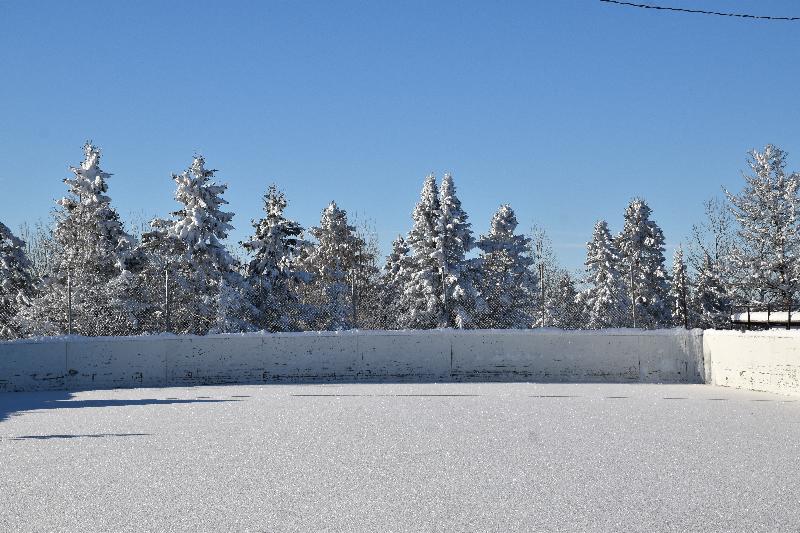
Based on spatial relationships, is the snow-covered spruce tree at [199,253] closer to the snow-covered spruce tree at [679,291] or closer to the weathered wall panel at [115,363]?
the weathered wall panel at [115,363]

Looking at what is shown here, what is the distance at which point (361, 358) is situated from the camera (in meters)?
20.9

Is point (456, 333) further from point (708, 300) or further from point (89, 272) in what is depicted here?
point (708, 300)

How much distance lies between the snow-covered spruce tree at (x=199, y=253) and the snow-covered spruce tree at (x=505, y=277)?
16.2 meters

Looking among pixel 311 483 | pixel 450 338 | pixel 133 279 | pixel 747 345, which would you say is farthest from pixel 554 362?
pixel 133 279

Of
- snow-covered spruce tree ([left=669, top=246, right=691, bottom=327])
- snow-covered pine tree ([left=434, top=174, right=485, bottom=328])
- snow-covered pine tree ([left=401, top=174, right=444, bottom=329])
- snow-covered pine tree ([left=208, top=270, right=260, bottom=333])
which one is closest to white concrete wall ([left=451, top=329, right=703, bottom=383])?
snow-covered pine tree ([left=208, top=270, right=260, bottom=333])

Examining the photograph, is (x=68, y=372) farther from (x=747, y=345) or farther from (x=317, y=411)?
(x=747, y=345)

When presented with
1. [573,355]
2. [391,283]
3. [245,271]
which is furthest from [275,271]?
[573,355]

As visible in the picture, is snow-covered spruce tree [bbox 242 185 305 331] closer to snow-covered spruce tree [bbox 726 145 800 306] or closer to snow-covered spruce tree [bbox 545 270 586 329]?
snow-covered spruce tree [bbox 726 145 800 306]

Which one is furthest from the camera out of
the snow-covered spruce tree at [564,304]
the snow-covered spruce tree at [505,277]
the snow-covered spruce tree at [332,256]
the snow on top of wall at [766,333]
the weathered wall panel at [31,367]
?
the snow-covered spruce tree at [564,304]

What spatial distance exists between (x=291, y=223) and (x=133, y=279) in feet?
27.9

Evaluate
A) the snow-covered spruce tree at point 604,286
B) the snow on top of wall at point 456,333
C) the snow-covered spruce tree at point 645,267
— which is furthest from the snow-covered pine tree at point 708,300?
the snow on top of wall at point 456,333

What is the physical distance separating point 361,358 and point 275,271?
20.8 m

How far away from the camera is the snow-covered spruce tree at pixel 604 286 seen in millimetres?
56500

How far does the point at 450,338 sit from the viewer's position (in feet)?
→ 68.5
